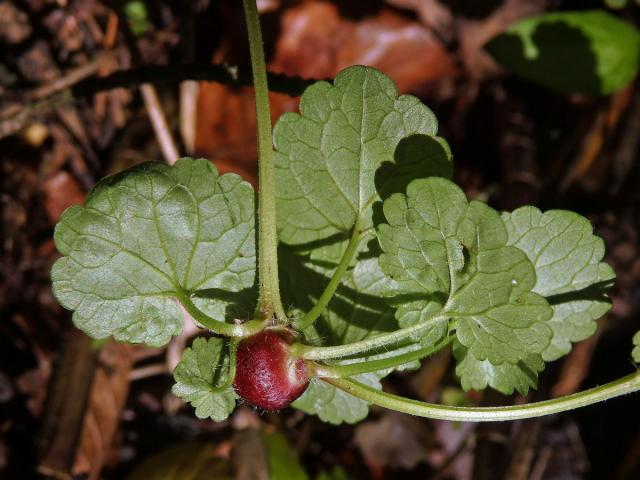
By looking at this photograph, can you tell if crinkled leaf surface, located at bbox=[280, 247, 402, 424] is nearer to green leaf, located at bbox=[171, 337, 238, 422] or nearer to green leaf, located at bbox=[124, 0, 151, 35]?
green leaf, located at bbox=[171, 337, 238, 422]

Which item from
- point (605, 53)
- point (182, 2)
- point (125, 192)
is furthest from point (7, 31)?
point (605, 53)

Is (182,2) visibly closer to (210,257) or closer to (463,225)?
(210,257)

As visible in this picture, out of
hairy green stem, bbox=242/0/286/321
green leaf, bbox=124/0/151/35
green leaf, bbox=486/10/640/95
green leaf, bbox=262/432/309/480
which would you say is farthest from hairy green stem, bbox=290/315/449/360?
green leaf, bbox=124/0/151/35

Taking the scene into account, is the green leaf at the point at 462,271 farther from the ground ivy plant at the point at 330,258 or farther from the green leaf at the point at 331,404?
the green leaf at the point at 331,404

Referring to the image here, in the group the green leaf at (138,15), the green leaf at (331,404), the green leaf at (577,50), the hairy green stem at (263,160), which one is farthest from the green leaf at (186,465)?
the green leaf at (577,50)

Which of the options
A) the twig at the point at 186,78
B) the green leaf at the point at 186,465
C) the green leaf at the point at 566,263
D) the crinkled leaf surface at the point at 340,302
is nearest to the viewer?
the green leaf at the point at 566,263

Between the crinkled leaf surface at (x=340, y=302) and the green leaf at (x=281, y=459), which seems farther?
the green leaf at (x=281, y=459)

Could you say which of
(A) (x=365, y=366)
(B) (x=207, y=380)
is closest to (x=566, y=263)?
(A) (x=365, y=366)
